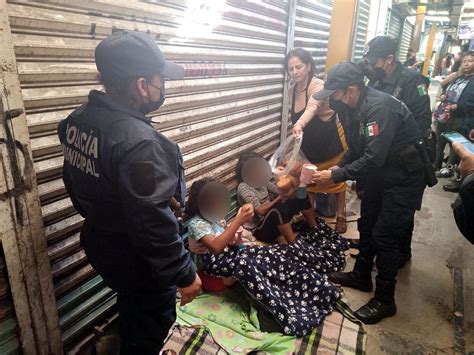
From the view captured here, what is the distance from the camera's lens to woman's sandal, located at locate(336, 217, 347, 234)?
4.49 metres

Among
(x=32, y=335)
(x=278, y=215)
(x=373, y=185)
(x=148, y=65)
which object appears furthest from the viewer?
(x=278, y=215)

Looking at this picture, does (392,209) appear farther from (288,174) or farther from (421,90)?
(421,90)

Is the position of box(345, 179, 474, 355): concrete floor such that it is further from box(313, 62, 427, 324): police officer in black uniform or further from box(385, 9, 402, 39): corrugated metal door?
box(385, 9, 402, 39): corrugated metal door

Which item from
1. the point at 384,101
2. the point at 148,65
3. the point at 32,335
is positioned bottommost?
the point at 32,335

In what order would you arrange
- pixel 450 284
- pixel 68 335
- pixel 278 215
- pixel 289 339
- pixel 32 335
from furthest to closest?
pixel 278 215 → pixel 450 284 → pixel 289 339 → pixel 68 335 → pixel 32 335

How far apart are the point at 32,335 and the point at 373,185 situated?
111 inches

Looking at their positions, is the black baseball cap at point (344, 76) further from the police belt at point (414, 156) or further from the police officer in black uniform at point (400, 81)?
the police officer in black uniform at point (400, 81)

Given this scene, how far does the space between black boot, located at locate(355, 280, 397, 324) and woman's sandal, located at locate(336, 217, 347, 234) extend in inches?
60.7

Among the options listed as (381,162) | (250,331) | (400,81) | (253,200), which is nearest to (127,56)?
(381,162)

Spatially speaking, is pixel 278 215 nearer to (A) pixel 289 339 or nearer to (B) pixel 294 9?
(A) pixel 289 339

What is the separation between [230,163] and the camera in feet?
13.0

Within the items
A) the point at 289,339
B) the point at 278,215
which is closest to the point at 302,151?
the point at 278,215

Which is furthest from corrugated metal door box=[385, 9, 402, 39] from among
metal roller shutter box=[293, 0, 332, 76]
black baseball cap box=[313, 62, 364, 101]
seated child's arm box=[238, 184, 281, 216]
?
black baseball cap box=[313, 62, 364, 101]

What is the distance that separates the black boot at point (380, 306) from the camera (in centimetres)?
289
